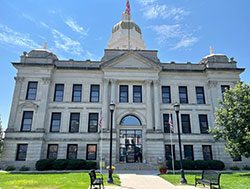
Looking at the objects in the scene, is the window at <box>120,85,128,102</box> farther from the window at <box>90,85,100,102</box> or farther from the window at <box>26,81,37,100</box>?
the window at <box>26,81,37,100</box>

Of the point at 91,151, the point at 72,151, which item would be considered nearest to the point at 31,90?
the point at 72,151

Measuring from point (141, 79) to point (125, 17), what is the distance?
23870 millimetres

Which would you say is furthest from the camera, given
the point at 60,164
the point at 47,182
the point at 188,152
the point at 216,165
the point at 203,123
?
the point at 203,123

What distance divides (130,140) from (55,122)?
34.4 feet

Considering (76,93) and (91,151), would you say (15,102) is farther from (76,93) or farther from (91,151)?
(91,151)

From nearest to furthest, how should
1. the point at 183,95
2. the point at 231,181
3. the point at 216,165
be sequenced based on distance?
the point at 231,181
the point at 216,165
the point at 183,95

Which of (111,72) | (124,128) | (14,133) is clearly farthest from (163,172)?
(14,133)

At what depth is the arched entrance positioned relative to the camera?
24.7 metres

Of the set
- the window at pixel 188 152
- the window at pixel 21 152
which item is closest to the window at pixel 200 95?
the window at pixel 188 152

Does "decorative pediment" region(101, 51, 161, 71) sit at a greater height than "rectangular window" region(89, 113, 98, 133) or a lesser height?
greater

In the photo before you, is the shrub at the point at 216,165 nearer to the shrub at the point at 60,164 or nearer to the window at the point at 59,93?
the shrub at the point at 60,164

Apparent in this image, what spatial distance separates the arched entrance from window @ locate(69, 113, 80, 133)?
238 inches

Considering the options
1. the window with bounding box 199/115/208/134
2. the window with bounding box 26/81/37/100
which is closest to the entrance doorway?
the window with bounding box 199/115/208/134

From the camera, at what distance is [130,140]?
2548 cm
